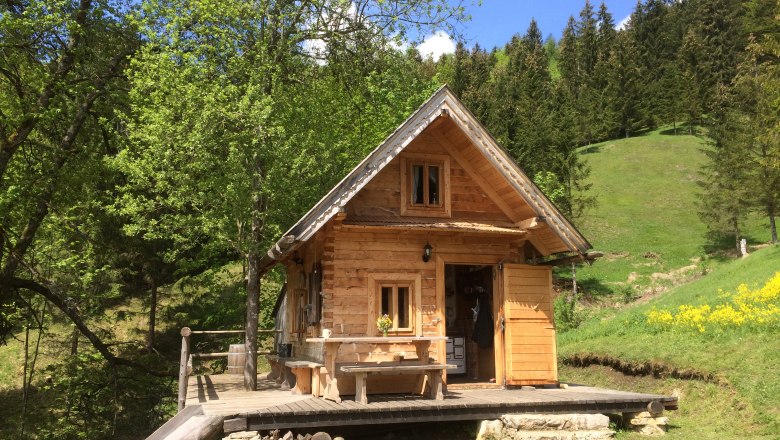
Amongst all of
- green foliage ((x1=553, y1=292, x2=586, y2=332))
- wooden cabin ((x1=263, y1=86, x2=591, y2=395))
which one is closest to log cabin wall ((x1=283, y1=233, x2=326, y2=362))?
wooden cabin ((x1=263, y1=86, x2=591, y2=395))

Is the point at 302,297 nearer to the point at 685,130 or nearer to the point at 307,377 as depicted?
the point at 307,377

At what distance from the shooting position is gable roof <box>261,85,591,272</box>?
38.3 ft

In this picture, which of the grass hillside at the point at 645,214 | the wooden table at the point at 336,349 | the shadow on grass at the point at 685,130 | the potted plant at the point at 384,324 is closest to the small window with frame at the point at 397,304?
the potted plant at the point at 384,324

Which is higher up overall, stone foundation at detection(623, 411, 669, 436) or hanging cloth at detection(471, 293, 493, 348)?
hanging cloth at detection(471, 293, 493, 348)

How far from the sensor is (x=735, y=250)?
136 feet

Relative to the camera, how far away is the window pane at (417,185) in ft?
45.5

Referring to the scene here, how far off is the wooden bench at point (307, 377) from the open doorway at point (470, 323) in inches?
181

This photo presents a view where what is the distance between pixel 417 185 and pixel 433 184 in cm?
40

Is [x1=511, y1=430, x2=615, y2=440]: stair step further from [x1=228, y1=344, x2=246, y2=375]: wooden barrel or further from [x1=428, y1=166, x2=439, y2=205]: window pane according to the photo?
[x1=228, y1=344, x2=246, y2=375]: wooden barrel

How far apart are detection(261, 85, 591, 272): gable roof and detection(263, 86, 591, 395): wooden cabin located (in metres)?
0.03

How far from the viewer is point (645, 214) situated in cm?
5194

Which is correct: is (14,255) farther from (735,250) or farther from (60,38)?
(735,250)

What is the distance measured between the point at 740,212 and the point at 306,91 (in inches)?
1327

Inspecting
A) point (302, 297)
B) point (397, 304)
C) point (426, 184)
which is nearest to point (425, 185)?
point (426, 184)
